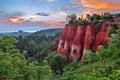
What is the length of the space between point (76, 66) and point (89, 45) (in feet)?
46.1

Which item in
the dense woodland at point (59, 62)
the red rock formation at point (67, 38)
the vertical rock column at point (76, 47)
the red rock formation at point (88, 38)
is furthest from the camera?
the red rock formation at point (67, 38)

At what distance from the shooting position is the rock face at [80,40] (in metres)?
81.9

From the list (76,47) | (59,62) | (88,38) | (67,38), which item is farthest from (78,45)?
(59,62)

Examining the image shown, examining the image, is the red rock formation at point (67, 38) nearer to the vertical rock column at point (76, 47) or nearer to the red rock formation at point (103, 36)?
the vertical rock column at point (76, 47)

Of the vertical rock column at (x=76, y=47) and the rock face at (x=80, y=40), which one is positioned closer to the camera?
the rock face at (x=80, y=40)

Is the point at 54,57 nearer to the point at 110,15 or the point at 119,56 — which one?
the point at 110,15

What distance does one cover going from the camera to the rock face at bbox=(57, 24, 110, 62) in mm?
81938

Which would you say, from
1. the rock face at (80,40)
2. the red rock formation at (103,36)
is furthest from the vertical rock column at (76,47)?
the red rock formation at (103,36)

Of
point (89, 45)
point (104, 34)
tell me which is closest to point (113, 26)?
point (104, 34)

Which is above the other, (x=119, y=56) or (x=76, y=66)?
(x=119, y=56)

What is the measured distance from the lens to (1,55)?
27.4 meters

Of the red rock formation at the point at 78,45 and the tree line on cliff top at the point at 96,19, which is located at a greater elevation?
the tree line on cliff top at the point at 96,19

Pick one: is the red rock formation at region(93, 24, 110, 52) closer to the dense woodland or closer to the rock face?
the rock face

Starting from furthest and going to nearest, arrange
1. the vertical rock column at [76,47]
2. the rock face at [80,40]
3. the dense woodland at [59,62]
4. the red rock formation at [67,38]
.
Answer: the red rock formation at [67,38] < the vertical rock column at [76,47] < the rock face at [80,40] < the dense woodland at [59,62]
